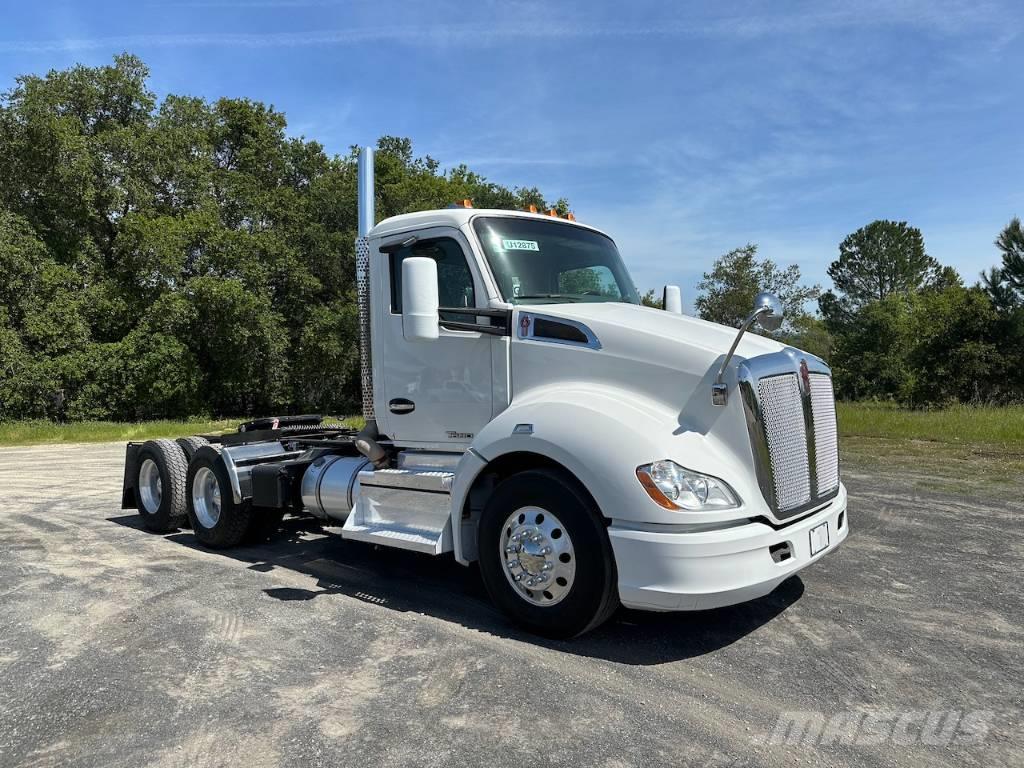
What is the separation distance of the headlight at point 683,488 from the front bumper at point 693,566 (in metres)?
0.14

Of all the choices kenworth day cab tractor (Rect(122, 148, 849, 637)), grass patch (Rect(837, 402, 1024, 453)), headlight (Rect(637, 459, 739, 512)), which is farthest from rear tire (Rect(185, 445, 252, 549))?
grass patch (Rect(837, 402, 1024, 453))

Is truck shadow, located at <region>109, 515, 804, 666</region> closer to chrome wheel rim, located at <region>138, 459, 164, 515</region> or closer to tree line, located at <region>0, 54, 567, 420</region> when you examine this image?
chrome wheel rim, located at <region>138, 459, 164, 515</region>

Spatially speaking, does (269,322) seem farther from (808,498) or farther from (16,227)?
(808,498)

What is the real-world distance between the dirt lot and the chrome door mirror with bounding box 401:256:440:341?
186 cm

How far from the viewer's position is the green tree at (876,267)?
233ft

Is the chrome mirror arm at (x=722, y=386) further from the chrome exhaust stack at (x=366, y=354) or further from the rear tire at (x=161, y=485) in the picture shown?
the rear tire at (x=161, y=485)

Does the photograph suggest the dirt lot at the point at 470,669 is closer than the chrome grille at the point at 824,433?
Yes

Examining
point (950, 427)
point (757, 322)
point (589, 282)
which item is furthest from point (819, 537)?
point (950, 427)

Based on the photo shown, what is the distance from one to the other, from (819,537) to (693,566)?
1082 mm

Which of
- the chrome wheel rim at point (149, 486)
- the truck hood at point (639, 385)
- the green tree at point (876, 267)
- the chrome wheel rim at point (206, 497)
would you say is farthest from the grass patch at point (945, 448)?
the green tree at point (876, 267)

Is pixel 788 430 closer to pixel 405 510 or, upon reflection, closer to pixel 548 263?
pixel 548 263

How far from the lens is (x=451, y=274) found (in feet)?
16.9

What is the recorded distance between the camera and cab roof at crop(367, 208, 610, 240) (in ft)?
17.0

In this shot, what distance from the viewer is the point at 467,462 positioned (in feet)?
15.2
